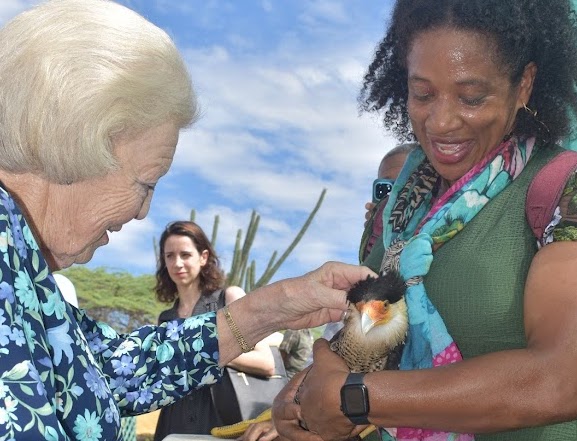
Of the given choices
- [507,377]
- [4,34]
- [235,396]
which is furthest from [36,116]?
[235,396]

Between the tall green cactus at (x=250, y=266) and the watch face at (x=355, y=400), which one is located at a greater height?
the watch face at (x=355, y=400)

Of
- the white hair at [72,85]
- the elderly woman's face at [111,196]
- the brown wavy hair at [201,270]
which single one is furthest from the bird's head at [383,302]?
the brown wavy hair at [201,270]

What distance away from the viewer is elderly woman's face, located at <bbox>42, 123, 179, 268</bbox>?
192 cm

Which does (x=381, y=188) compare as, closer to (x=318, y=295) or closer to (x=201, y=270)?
(x=318, y=295)

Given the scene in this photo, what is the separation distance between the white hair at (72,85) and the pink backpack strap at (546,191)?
97 centimetres

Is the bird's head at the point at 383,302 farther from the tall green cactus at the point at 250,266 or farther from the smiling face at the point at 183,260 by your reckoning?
the tall green cactus at the point at 250,266

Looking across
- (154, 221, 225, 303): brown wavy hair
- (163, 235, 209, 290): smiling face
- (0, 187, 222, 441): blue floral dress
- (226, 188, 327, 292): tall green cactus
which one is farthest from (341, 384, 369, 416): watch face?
(226, 188, 327, 292): tall green cactus

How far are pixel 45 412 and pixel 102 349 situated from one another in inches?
43.4

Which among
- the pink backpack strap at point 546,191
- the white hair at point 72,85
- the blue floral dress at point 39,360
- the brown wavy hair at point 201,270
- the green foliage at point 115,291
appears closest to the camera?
the blue floral dress at point 39,360

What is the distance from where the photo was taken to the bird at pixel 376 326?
7.13 ft

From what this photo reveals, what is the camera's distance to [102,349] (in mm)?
2514

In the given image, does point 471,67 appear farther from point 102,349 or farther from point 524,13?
point 102,349

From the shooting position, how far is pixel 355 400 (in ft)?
6.35

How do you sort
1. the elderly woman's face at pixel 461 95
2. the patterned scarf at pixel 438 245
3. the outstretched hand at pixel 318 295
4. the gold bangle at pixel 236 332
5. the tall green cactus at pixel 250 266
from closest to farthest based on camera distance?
1. the patterned scarf at pixel 438 245
2. the elderly woman's face at pixel 461 95
3. the outstretched hand at pixel 318 295
4. the gold bangle at pixel 236 332
5. the tall green cactus at pixel 250 266
